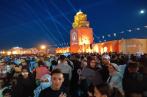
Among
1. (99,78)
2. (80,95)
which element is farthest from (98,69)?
(80,95)

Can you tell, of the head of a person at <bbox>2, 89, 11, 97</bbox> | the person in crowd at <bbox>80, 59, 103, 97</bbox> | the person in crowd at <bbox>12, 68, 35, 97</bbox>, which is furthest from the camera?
the person in crowd at <bbox>80, 59, 103, 97</bbox>

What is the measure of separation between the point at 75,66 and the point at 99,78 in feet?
13.5

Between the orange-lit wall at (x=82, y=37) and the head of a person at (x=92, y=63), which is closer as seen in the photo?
the head of a person at (x=92, y=63)

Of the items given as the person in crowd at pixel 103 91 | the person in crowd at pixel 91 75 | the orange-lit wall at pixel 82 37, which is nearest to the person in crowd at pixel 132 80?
the person in crowd at pixel 103 91

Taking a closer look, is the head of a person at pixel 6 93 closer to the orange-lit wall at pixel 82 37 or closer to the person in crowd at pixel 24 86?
the person in crowd at pixel 24 86

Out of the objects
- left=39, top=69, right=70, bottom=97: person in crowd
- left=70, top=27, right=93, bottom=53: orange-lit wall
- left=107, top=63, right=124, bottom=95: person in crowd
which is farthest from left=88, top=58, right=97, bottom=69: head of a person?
left=70, top=27, right=93, bottom=53: orange-lit wall

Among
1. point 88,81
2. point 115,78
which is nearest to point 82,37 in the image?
point 88,81

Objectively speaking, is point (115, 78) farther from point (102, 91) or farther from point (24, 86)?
point (102, 91)

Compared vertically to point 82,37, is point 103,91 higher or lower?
lower

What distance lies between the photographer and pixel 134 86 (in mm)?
7613

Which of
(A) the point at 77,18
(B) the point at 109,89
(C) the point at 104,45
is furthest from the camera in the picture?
(A) the point at 77,18

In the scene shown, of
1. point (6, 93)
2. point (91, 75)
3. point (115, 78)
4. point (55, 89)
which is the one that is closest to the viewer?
point (55, 89)

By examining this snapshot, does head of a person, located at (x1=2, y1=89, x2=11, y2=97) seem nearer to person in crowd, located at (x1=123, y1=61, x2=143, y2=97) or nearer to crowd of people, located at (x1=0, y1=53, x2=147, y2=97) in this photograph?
crowd of people, located at (x1=0, y1=53, x2=147, y2=97)

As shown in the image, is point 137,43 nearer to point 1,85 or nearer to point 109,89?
point 1,85
